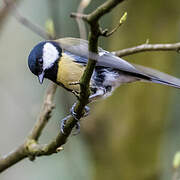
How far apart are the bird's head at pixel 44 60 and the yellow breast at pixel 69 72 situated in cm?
3

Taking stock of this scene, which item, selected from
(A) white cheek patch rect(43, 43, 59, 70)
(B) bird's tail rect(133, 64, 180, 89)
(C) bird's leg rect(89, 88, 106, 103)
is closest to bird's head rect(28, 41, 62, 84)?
(A) white cheek patch rect(43, 43, 59, 70)

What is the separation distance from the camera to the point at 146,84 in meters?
2.77

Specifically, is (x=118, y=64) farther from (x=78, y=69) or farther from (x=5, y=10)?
(x=5, y=10)

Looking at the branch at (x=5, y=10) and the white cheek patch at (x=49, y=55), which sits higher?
the branch at (x=5, y=10)

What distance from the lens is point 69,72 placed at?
2051 mm

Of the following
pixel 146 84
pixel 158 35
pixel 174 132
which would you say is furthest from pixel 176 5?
pixel 174 132

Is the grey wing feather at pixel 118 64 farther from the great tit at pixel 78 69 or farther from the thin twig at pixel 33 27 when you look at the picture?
the thin twig at pixel 33 27

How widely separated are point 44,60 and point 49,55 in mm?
46

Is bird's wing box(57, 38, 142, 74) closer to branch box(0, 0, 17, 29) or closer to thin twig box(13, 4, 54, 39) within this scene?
thin twig box(13, 4, 54, 39)

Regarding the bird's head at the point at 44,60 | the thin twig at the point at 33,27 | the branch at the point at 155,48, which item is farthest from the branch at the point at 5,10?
the branch at the point at 155,48

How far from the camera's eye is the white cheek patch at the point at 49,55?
208 cm

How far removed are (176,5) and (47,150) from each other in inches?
56.0

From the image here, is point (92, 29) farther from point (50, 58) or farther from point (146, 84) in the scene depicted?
point (146, 84)

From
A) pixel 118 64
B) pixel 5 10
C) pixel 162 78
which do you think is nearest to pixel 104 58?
pixel 118 64
